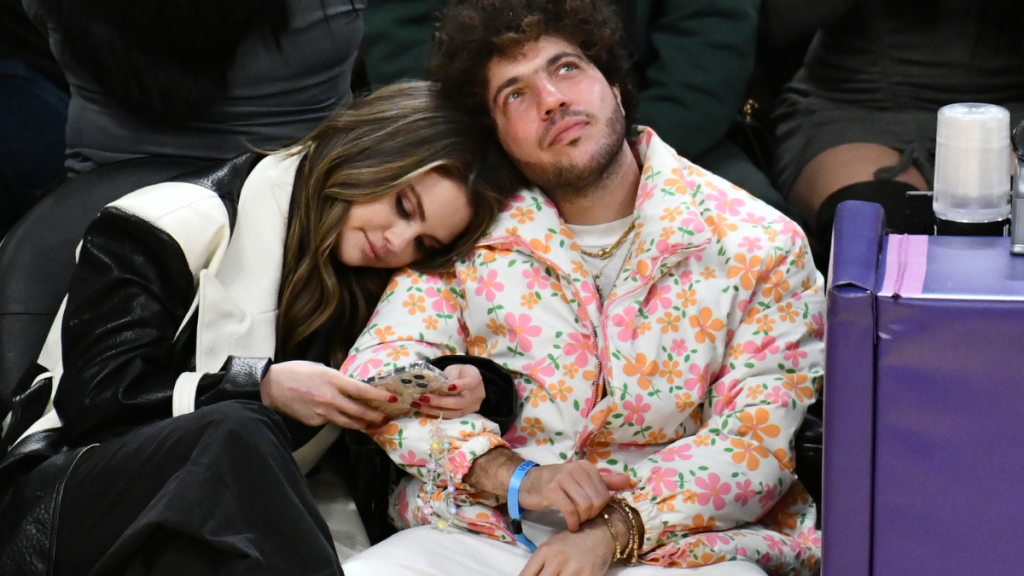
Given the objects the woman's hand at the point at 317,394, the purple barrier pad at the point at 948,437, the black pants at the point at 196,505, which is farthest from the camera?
the woman's hand at the point at 317,394

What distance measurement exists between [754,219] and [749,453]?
0.37m

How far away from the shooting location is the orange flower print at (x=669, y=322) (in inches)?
75.7

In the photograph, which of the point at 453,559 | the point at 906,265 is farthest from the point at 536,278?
the point at 906,265

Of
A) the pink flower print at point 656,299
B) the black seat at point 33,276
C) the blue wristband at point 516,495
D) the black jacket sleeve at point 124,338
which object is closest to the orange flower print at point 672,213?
the pink flower print at point 656,299

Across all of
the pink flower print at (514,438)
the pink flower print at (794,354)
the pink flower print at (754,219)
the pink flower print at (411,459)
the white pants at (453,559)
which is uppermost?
the pink flower print at (754,219)

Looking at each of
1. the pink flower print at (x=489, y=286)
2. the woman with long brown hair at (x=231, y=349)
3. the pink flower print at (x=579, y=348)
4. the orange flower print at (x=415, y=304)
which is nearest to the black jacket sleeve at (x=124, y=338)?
the woman with long brown hair at (x=231, y=349)

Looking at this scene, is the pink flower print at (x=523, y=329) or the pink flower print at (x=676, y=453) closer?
the pink flower print at (x=676, y=453)

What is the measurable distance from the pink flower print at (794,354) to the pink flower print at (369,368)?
1.97 ft

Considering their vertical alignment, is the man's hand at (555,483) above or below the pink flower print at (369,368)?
below

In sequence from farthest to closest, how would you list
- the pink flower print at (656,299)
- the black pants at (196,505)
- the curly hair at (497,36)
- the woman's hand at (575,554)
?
the curly hair at (497,36) → the pink flower print at (656,299) → the woman's hand at (575,554) → the black pants at (196,505)

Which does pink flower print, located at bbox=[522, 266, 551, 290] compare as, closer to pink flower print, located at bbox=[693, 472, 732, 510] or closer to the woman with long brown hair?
the woman with long brown hair

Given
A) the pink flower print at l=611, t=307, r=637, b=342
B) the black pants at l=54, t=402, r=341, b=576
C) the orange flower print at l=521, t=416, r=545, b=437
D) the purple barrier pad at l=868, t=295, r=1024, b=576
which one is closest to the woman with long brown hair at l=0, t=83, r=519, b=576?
the black pants at l=54, t=402, r=341, b=576

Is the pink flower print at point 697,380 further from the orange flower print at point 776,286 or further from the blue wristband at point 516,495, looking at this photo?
the blue wristband at point 516,495

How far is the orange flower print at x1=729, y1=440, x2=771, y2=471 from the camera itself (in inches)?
72.1
